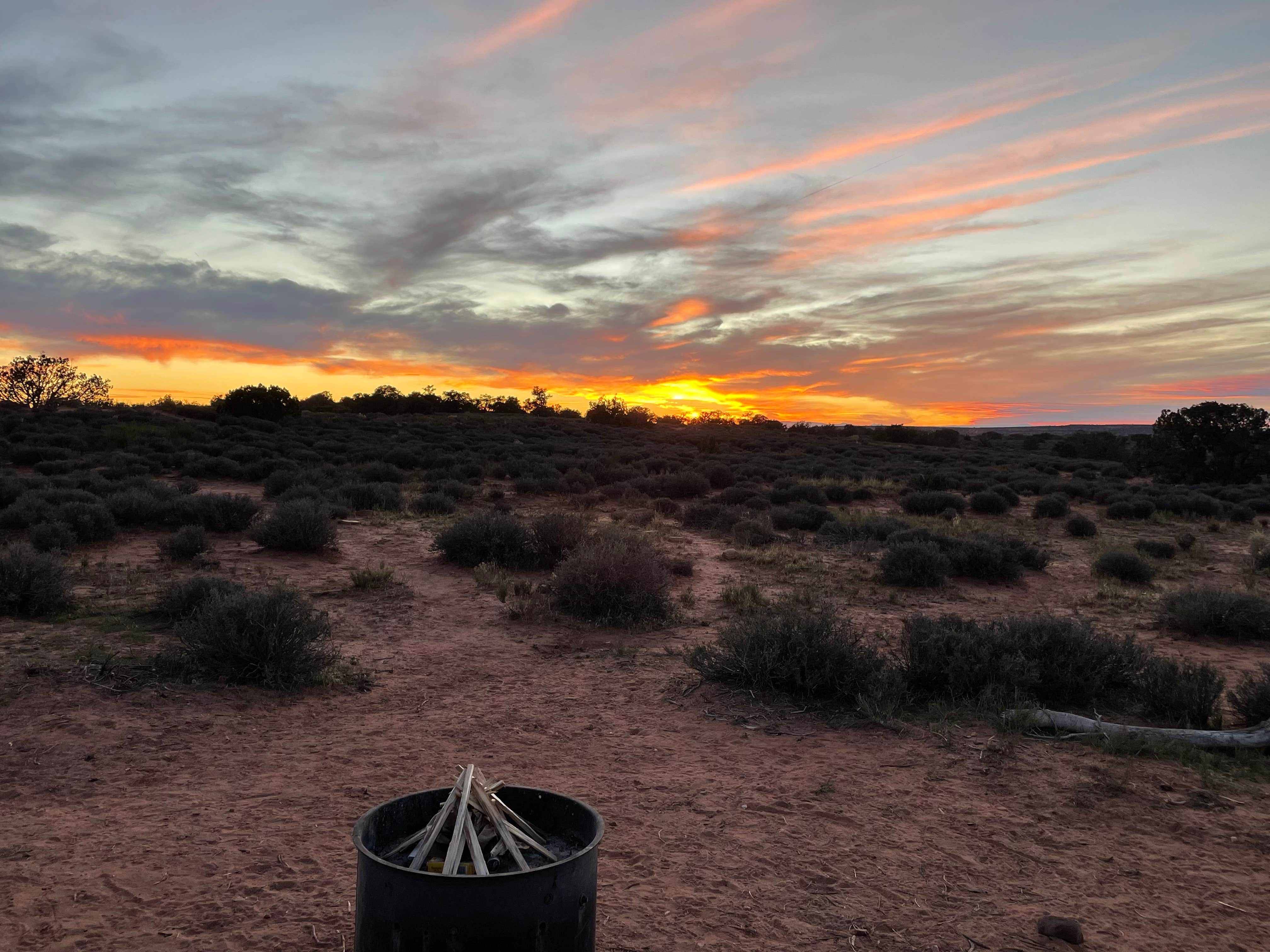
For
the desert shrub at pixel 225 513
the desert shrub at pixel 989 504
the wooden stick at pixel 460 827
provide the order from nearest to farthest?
the wooden stick at pixel 460 827 → the desert shrub at pixel 225 513 → the desert shrub at pixel 989 504

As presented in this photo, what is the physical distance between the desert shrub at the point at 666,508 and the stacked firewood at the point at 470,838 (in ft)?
58.9

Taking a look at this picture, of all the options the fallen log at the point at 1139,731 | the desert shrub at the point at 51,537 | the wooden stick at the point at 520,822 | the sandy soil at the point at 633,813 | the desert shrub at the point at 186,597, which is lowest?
the sandy soil at the point at 633,813

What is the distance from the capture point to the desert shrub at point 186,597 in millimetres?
8891

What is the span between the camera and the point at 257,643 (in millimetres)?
7277

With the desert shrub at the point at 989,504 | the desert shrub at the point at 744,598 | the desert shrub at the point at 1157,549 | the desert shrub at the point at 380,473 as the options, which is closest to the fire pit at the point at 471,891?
the desert shrub at the point at 744,598

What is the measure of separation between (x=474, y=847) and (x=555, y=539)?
10919 mm

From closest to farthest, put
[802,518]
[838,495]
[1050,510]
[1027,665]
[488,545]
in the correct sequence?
[1027,665], [488,545], [802,518], [1050,510], [838,495]

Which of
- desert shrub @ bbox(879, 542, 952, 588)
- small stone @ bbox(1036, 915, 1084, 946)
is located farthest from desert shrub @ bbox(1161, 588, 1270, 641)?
small stone @ bbox(1036, 915, 1084, 946)

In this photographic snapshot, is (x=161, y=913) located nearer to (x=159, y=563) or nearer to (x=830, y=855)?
(x=830, y=855)

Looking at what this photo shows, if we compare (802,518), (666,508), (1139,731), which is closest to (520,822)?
(1139,731)

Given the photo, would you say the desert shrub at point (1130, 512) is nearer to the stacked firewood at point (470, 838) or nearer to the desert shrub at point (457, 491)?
the desert shrub at point (457, 491)

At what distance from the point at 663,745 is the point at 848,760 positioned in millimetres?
1417

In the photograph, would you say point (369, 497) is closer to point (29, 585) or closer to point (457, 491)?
point (457, 491)

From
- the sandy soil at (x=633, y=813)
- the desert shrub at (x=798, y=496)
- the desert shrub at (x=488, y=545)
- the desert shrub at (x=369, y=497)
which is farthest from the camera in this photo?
the desert shrub at (x=798, y=496)
